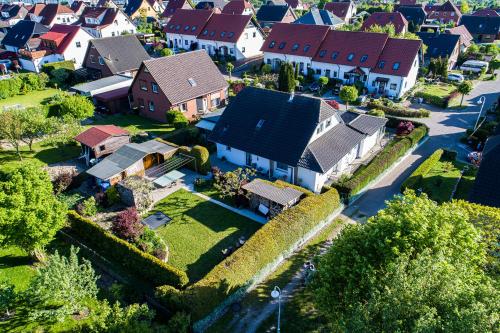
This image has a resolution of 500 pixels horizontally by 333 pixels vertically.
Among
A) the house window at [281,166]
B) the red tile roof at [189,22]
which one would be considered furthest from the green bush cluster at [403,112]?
Result: the red tile roof at [189,22]

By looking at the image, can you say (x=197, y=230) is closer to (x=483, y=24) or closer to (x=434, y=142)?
(x=434, y=142)

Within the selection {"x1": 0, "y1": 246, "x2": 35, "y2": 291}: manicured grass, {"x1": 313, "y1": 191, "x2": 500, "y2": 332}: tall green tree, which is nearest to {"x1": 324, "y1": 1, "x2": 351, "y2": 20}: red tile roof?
{"x1": 313, "y1": 191, "x2": 500, "y2": 332}: tall green tree

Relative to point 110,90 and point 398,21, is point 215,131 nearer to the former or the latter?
point 110,90

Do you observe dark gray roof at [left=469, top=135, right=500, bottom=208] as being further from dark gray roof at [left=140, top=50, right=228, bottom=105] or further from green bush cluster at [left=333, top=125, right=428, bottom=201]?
dark gray roof at [left=140, top=50, right=228, bottom=105]

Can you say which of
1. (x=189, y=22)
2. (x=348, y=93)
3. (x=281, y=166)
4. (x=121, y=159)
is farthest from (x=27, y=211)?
(x=189, y=22)

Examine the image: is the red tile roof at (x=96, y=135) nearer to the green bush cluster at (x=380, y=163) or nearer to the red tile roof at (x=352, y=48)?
the green bush cluster at (x=380, y=163)

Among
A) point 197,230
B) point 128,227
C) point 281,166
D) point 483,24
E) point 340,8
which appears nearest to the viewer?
point 128,227
